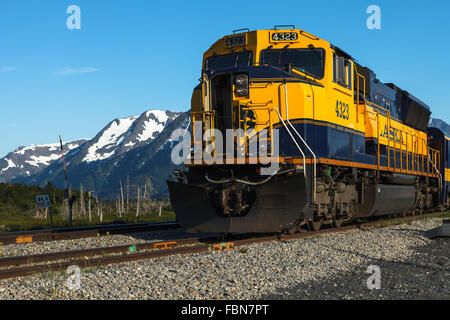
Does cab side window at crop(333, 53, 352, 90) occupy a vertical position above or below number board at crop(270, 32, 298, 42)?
below

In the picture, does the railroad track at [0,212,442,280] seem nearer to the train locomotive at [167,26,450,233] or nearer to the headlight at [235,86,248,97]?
the train locomotive at [167,26,450,233]

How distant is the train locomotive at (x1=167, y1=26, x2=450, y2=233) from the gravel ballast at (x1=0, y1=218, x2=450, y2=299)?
3.46ft

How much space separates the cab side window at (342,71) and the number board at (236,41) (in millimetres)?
2331

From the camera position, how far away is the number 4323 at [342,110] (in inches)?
496

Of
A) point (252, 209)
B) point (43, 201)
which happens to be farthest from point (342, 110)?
point (43, 201)

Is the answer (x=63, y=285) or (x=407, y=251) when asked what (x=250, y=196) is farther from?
(x=63, y=285)

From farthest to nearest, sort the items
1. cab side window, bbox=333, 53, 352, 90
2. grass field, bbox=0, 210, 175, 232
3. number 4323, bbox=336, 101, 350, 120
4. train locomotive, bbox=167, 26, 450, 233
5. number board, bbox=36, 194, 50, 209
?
1. grass field, bbox=0, 210, 175, 232
2. number board, bbox=36, 194, 50, 209
3. number 4323, bbox=336, 101, 350, 120
4. cab side window, bbox=333, 53, 352, 90
5. train locomotive, bbox=167, 26, 450, 233

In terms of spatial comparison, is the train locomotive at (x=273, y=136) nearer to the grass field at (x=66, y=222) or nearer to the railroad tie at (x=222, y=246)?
the railroad tie at (x=222, y=246)

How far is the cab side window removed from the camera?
488 inches

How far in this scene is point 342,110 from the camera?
12.9 metres

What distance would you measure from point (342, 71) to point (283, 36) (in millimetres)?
2070

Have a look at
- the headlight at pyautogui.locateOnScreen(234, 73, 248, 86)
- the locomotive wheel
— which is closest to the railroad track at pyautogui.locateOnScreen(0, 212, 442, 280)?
the locomotive wheel

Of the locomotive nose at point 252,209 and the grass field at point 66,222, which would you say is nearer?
the locomotive nose at point 252,209

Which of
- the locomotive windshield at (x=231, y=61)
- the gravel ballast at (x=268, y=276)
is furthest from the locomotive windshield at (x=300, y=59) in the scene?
the gravel ballast at (x=268, y=276)
